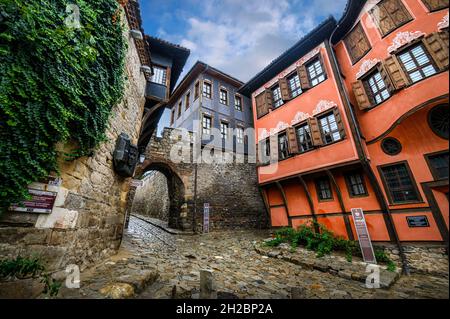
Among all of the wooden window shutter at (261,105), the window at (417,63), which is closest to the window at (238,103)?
the wooden window shutter at (261,105)

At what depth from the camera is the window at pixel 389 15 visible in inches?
229

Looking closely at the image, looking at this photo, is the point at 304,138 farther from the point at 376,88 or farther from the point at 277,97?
the point at 277,97

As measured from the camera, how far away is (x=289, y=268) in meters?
5.13

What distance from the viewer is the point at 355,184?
6582mm

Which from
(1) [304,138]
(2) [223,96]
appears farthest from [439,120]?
(2) [223,96]

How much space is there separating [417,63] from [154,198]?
18.7m

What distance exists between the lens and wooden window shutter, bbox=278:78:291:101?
29.0 ft

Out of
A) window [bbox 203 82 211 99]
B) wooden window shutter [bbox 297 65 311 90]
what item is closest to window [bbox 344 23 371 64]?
wooden window shutter [bbox 297 65 311 90]

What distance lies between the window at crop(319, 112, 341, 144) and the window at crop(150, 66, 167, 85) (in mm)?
6699

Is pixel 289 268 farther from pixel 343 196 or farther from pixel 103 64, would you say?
pixel 103 64

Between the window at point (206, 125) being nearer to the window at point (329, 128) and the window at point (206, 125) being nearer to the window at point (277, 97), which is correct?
the window at point (277, 97)

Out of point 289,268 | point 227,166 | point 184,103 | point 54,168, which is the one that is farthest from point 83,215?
point 184,103

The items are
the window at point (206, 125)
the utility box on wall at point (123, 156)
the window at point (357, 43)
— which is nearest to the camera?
the utility box on wall at point (123, 156)

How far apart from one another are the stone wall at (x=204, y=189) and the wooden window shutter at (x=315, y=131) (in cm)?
647
